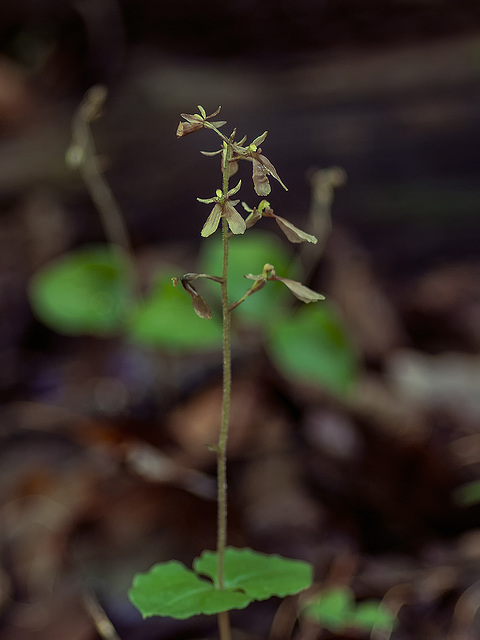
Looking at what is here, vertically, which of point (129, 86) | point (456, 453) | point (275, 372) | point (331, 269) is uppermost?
point (129, 86)

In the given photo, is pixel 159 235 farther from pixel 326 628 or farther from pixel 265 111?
pixel 326 628

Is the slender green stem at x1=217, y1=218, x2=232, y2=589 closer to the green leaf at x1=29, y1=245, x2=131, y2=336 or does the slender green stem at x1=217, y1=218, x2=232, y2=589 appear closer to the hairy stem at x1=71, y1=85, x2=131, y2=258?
the hairy stem at x1=71, y1=85, x2=131, y2=258

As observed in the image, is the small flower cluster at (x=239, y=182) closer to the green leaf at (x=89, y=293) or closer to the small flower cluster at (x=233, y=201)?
the small flower cluster at (x=233, y=201)

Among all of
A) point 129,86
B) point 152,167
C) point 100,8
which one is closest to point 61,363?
point 152,167

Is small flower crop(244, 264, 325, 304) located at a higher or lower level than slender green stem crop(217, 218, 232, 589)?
higher

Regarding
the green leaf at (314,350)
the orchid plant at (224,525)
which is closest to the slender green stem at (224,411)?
the orchid plant at (224,525)

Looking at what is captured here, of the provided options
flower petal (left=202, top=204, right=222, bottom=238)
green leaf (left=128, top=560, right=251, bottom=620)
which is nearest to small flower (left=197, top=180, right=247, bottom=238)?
flower petal (left=202, top=204, right=222, bottom=238)

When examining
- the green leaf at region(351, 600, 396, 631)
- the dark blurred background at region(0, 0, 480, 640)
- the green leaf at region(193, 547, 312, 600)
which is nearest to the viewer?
the green leaf at region(193, 547, 312, 600)
